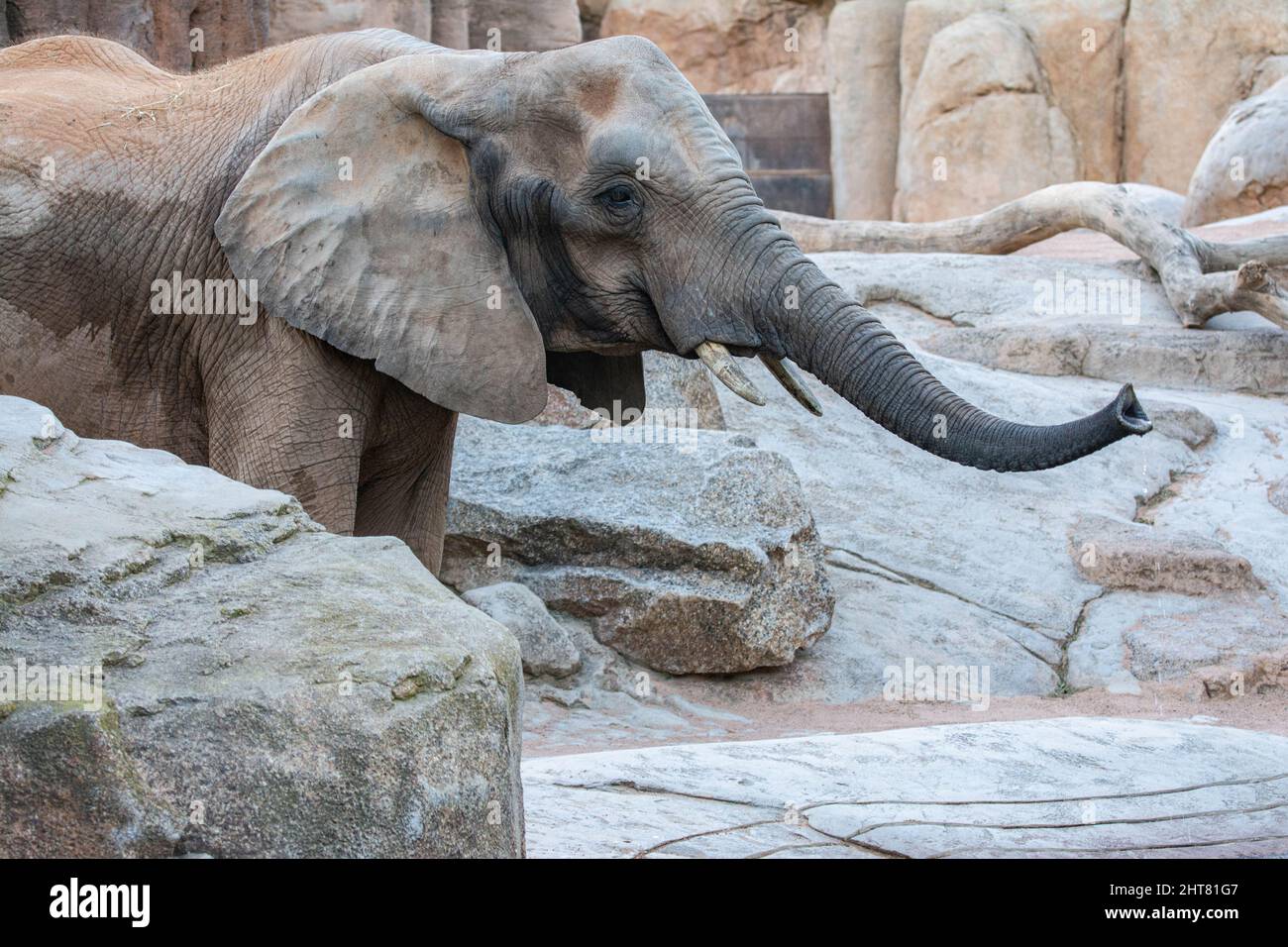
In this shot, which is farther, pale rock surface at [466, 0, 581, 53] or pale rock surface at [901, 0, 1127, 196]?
pale rock surface at [901, 0, 1127, 196]

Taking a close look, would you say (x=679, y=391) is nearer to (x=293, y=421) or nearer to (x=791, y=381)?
(x=791, y=381)

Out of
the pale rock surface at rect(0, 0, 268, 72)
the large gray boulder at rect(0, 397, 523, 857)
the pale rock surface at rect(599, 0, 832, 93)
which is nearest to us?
the large gray boulder at rect(0, 397, 523, 857)

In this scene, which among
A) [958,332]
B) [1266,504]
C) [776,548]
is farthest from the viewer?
[958,332]

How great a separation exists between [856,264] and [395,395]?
290 inches

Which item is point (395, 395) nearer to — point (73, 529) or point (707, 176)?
point (707, 176)

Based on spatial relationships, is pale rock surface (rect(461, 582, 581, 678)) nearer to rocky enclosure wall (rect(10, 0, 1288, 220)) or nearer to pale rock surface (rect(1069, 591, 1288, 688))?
pale rock surface (rect(1069, 591, 1288, 688))

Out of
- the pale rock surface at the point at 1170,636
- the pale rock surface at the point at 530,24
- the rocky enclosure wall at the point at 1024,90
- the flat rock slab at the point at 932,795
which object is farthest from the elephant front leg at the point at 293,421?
the rocky enclosure wall at the point at 1024,90

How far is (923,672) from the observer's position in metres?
7.41

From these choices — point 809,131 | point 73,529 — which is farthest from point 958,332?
point 809,131

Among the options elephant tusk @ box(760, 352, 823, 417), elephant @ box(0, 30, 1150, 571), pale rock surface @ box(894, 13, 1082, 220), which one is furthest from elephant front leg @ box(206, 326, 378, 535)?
pale rock surface @ box(894, 13, 1082, 220)

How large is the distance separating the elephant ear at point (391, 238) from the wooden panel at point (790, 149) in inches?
605

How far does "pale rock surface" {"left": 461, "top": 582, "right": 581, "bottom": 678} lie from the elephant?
6.76 feet

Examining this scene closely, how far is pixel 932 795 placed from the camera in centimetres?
448

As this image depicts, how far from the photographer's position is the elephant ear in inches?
173
